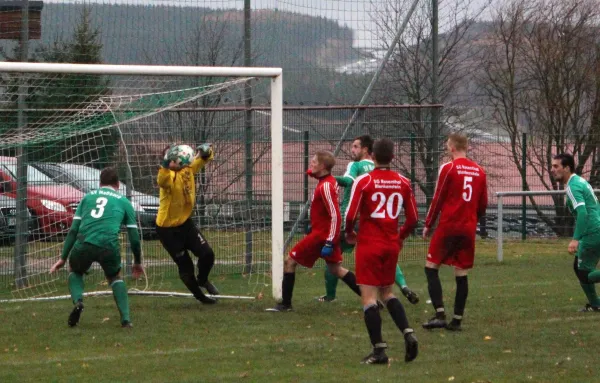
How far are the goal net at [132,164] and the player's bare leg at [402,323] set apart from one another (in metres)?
4.46

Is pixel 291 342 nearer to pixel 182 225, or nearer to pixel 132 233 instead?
pixel 132 233

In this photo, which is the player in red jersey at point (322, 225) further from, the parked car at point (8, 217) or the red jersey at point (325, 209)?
the parked car at point (8, 217)

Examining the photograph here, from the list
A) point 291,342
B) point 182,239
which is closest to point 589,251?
point 291,342

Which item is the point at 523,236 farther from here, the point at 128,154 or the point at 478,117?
the point at 128,154

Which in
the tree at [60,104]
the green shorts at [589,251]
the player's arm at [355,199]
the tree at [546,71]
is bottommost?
the green shorts at [589,251]

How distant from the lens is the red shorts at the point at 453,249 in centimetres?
999

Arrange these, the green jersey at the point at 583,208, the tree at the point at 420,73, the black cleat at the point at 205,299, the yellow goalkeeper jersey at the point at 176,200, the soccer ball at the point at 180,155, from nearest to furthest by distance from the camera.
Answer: the green jersey at the point at 583,208, the soccer ball at the point at 180,155, the yellow goalkeeper jersey at the point at 176,200, the black cleat at the point at 205,299, the tree at the point at 420,73

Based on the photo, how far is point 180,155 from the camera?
11.4 m

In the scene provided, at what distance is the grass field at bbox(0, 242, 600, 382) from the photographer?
7918mm

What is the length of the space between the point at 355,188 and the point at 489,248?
12269 millimetres

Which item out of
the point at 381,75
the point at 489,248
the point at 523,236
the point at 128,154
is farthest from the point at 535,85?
the point at 128,154

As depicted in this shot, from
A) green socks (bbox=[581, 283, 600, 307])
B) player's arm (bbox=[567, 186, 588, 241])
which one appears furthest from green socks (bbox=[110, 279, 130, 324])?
green socks (bbox=[581, 283, 600, 307])

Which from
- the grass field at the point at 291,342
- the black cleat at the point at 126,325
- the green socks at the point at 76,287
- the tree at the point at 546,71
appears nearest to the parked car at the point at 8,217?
the grass field at the point at 291,342

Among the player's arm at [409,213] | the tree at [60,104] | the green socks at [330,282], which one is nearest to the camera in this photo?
the player's arm at [409,213]
